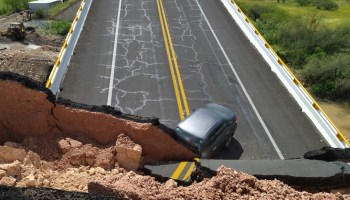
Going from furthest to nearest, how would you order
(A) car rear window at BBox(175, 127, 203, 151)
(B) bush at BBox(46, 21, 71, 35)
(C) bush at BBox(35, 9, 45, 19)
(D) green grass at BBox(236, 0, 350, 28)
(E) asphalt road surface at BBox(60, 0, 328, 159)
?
(D) green grass at BBox(236, 0, 350, 28) → (C) bush at BBox(35, 9, 45, 19) → (B) bush at BBox(46, 21, 71, 35) → (E) asphalt road surface at BBox(60, 0, 328, 159) → (A) car rear window at BBox(175, 127, 203, 151)

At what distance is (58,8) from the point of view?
136 ft

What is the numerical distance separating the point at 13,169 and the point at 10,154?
95cm

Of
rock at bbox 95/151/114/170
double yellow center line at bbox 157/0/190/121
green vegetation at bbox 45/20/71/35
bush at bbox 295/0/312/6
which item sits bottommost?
bush at bbox 295/0/312/6

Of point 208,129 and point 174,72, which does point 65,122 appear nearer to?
point 208,129

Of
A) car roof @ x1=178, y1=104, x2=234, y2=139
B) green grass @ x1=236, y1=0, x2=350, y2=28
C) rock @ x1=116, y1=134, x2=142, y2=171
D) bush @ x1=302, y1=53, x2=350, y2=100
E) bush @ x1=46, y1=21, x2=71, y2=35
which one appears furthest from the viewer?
green grass @ x1=236, y1=0, x2=350, y2=28

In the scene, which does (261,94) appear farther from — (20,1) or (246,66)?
(20,1)

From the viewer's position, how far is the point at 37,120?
34.3 feet

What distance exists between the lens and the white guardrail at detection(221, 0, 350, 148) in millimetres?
15262

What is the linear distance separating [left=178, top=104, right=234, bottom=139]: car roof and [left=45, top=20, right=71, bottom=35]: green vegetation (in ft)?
72.7

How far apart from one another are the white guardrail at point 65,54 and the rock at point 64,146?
7427 millimetres

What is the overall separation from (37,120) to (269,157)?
769cm

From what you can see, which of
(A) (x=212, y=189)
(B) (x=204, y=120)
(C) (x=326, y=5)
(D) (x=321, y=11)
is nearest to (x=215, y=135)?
(B) (x=204, y=120)

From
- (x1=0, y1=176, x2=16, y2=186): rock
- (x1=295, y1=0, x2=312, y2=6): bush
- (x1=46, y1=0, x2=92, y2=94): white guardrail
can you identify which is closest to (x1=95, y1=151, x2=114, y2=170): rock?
(x1=0, y1=176, x2=16, y2=186): rock

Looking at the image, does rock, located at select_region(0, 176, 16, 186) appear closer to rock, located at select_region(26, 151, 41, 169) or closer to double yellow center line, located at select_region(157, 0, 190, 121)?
rock, located at select_region(26, 151, 41, 169)
